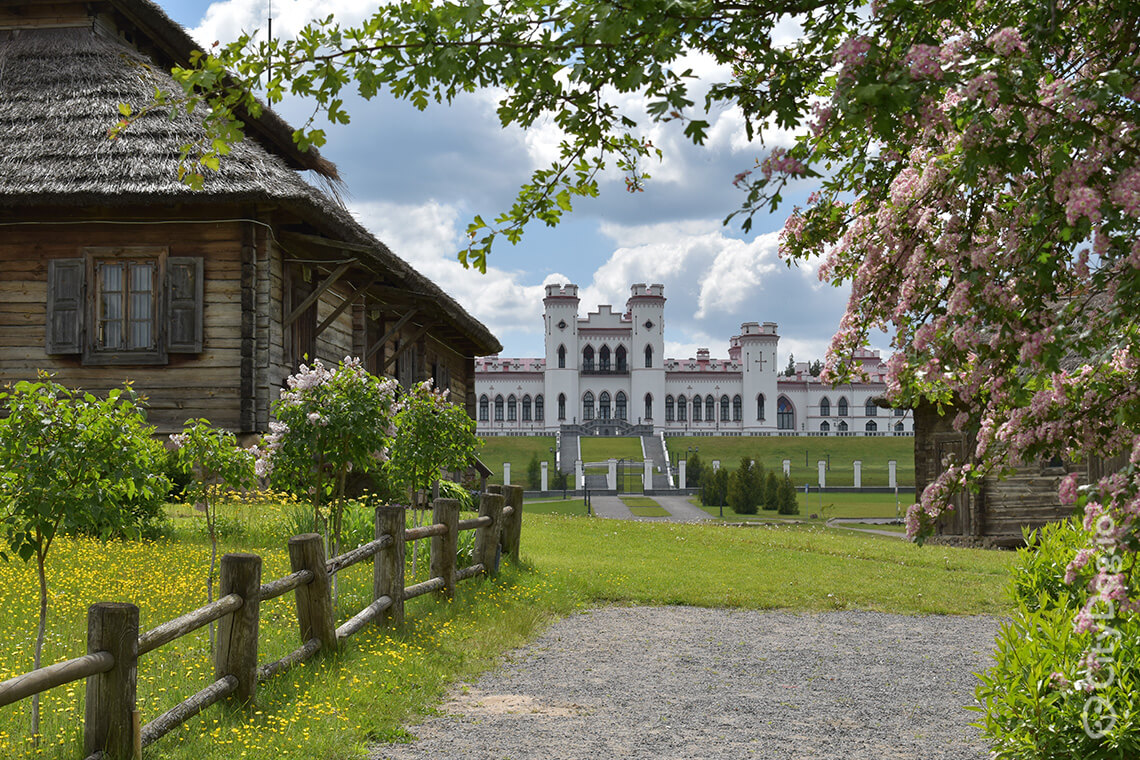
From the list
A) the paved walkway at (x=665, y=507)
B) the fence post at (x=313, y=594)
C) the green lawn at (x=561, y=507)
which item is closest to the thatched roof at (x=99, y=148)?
the fence post at (x=313, y=594)

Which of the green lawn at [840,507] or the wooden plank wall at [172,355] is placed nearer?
the wooden plank wall at [172,355]

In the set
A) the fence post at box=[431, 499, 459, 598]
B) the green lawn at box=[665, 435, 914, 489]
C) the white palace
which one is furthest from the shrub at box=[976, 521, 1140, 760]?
the white palace

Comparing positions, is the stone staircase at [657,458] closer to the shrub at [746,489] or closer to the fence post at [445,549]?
the shrub at [746,489]

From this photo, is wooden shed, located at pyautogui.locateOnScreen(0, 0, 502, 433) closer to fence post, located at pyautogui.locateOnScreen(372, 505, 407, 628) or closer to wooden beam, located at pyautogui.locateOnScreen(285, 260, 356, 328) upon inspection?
wooden beam, located at pyautogui.locateOnScreen(285, 260, 356, 328)

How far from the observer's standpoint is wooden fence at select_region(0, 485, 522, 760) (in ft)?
14.0

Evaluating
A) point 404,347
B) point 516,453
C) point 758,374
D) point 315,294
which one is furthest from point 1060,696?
point 758,374

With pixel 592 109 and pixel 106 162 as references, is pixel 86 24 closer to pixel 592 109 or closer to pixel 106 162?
pixel 106 162

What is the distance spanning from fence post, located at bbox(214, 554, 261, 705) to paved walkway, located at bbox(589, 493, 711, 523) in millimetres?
23205


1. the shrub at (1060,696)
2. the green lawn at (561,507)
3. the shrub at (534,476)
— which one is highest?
the shrub at (1060,696)

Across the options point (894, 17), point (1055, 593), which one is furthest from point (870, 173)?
point (1055, 593)

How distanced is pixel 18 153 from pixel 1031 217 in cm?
1348

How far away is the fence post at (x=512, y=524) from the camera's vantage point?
1158 centimetres

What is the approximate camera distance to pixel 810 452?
222 feet

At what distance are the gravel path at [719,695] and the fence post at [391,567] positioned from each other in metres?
1.02
